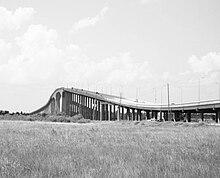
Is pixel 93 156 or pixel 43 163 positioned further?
pixel 93 156

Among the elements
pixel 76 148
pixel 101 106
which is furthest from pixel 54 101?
pixel 76 148

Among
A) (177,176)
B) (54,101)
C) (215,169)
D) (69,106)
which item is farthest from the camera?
(54,101)

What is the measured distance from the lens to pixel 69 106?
15412 cm

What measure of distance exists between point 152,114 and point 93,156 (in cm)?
11175

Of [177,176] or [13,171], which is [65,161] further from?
[177,176]

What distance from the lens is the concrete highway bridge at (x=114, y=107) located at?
9106 centimetres

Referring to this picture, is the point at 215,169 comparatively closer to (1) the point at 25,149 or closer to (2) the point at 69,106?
(1) the point at 25,149

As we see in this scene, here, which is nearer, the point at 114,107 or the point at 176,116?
the point at 176,116

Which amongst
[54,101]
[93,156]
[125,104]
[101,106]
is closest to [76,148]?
[93,156]

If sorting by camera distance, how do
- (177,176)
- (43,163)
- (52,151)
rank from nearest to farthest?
1. (177,176)
2. (43,163)
3. (52,151)

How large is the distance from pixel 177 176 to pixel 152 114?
377 ft

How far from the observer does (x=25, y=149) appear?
13.5 m

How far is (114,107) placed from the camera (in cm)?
12612

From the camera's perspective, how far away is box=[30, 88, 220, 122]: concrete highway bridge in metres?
91.1
